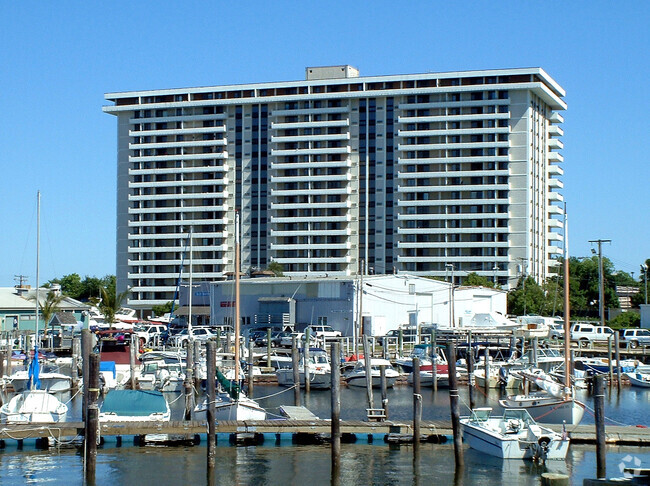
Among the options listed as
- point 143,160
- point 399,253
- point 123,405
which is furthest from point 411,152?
point 123,405

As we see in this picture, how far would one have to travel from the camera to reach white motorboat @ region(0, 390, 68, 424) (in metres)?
40.1

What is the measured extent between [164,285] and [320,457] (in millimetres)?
127482

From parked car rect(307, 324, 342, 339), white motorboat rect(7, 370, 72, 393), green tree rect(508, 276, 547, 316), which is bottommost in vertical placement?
white motorboat rect(7, 370, 72, 393)

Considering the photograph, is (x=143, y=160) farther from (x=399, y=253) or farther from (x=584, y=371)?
(x=584, y=371)

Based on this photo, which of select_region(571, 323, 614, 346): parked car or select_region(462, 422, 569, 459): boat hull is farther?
select_region(571, 323, 614, 346): parked car

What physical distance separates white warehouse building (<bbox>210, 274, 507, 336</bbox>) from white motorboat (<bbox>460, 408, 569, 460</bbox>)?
58.3 m

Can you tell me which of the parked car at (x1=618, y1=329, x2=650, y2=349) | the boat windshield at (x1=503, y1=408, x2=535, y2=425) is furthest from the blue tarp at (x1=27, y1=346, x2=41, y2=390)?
the parked car at (x1=618, y1=329, x2=650, y2=349)

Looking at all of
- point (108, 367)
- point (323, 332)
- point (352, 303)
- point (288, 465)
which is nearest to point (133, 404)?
point (288, 465)

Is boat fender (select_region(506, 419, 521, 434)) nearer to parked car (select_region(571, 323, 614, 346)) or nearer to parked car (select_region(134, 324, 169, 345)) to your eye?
parked car (select_region(571, 323, 614, 346))

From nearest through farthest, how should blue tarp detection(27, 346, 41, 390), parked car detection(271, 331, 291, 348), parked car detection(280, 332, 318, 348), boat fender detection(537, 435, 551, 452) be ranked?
boat fender detection(537, 435, 551, 452)
blue tarp detection(27, 346, 41, 390)
parked car detection(280, 332, 318, 348)
parked car detection(271, 331, 291, 348)

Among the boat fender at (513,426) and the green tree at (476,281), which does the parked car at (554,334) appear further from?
the boat fender at (513,426)

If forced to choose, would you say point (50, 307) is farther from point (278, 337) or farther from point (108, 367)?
point (108, 367)

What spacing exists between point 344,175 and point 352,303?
59.3 metres

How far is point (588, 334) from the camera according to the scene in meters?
87.1
